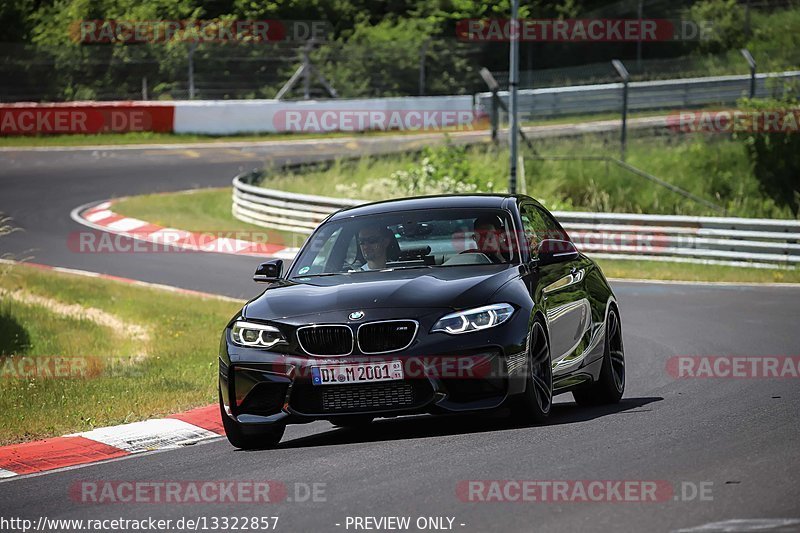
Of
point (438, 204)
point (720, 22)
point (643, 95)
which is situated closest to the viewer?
point (438, 204)

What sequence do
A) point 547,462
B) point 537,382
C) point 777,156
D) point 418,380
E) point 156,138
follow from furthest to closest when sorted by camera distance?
point 156,138, point 777,156, point 537,382, point 418,380, point 547,462

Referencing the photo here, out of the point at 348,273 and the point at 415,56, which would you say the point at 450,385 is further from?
the point at 415,56

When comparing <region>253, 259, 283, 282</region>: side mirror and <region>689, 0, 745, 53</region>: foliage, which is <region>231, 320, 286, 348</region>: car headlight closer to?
<region>253, 259, 283, 282</region>: side mirror

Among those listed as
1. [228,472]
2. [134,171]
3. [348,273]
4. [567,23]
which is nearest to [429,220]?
[348,273]

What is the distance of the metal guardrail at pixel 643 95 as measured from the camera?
41.0 m

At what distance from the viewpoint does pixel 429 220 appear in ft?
31.5

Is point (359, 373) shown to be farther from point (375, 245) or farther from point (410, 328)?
point (375, 245)

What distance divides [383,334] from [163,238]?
68.1ft

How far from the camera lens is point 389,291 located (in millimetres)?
8547

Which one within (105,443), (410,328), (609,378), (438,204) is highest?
(438,204)

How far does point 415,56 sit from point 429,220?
122ft

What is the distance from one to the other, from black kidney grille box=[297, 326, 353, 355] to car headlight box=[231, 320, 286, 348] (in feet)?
0.46

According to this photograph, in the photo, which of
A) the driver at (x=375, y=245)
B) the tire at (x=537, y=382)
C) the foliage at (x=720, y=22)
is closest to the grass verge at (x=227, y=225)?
the driver at (x=375, y=245)

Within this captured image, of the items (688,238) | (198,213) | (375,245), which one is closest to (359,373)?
(375,245)
